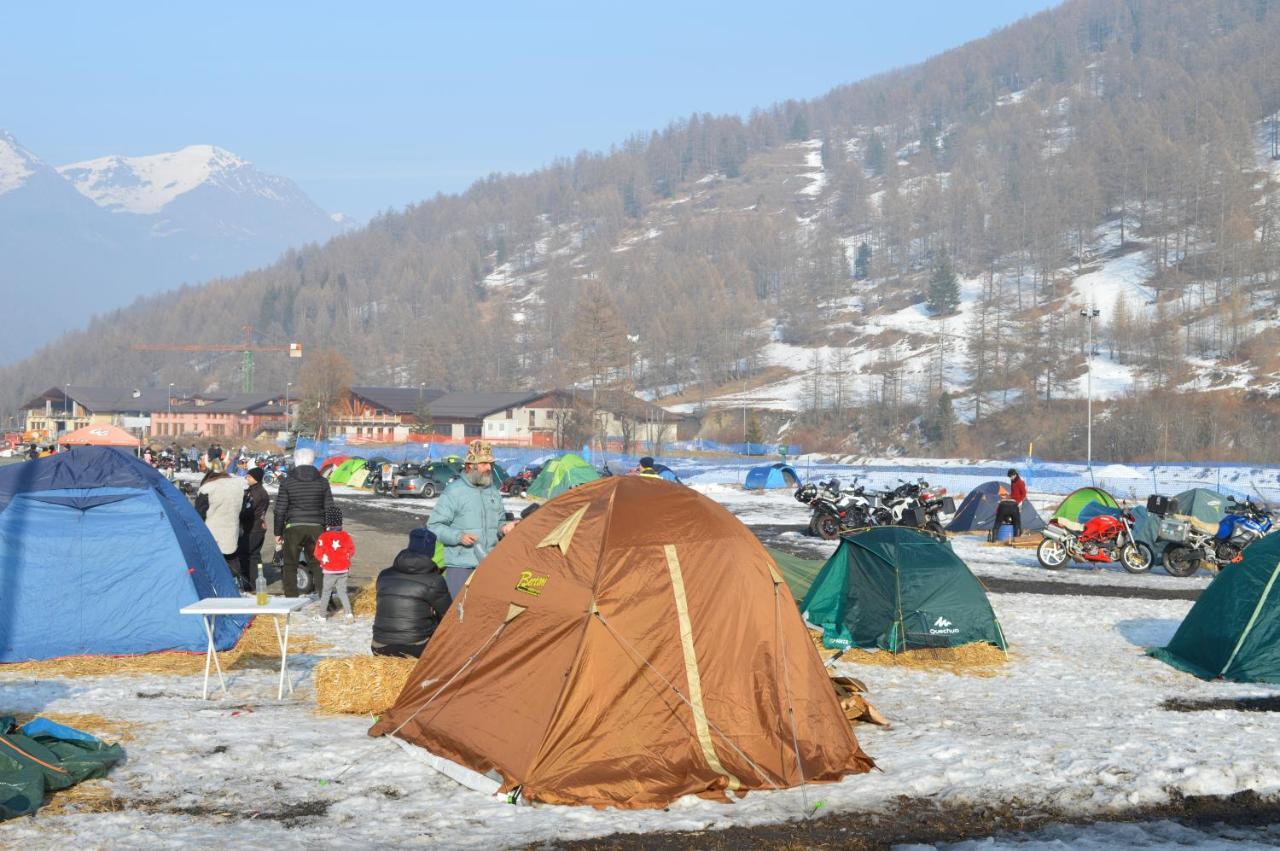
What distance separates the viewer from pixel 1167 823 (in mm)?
7137

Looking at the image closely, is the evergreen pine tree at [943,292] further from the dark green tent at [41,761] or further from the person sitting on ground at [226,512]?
the dark green tent at [41,761]

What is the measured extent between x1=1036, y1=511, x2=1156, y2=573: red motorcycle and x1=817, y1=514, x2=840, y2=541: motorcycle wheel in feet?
19.7

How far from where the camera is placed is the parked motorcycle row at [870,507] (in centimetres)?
2711

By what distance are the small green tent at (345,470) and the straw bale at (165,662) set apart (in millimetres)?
37110

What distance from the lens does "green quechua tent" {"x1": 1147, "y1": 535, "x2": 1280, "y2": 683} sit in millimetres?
11281

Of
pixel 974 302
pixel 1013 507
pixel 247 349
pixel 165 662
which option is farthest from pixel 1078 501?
pixel 247 349

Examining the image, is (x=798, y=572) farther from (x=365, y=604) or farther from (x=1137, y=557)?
(x=1137, y=557)

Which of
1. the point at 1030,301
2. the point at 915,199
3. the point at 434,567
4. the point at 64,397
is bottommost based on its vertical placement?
the point at 434,567

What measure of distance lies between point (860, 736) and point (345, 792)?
377 centimetres

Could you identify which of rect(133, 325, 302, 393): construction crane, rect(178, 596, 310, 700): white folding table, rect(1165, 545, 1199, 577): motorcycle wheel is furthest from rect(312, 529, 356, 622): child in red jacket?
rect(133, 325, 302, 393): construction crane

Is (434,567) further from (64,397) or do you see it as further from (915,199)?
(915,199)

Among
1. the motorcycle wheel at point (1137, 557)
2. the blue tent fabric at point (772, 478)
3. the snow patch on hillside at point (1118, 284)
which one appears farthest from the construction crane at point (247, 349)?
the motorcycle wheel at point (1137, 557)

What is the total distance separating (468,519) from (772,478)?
111 ft

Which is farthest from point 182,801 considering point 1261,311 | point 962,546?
point 1261,311
